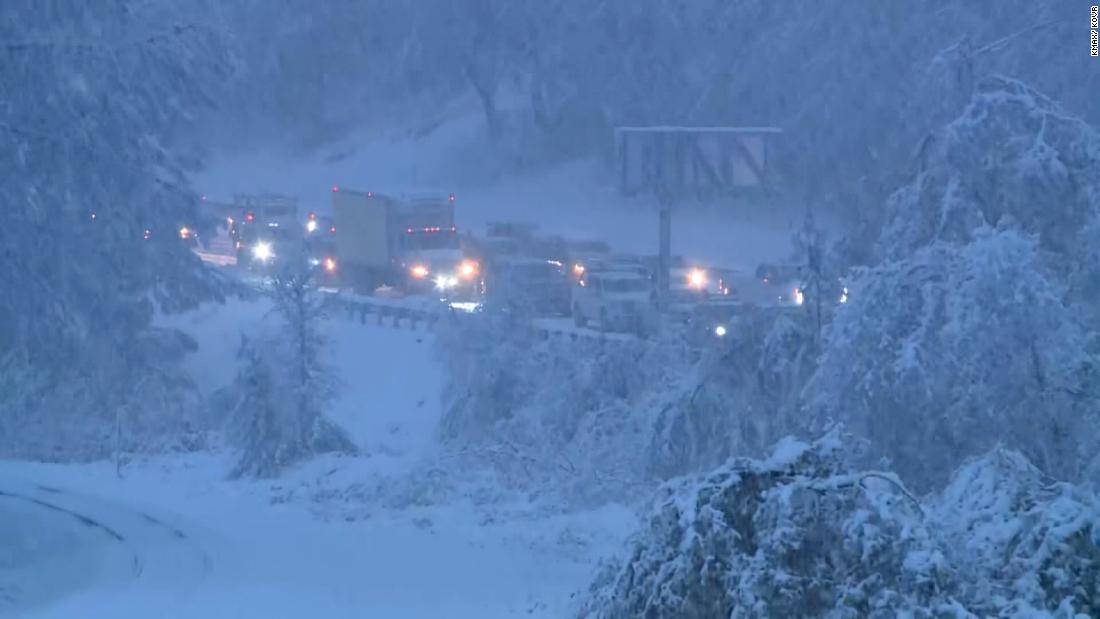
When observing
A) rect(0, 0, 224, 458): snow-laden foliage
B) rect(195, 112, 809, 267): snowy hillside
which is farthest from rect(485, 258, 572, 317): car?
rect(0, 0, 224, 458): snow-laden foliage

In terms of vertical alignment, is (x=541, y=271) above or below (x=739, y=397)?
above

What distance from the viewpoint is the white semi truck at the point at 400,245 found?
4638cm

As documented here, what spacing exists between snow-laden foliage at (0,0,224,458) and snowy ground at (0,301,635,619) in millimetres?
1963

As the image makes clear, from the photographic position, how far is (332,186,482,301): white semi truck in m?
46.4

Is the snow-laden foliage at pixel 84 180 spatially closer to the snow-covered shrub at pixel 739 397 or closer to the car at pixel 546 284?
the snow-covered shrub at pixel 739 397

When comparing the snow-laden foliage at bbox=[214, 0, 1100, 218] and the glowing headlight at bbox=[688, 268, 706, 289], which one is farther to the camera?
the snow-laden foliage at bbox=[214, 0, 1100, 218]

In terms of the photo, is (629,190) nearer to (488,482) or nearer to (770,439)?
(488,482)

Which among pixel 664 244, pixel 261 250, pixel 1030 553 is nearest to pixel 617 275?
pixel 664 244

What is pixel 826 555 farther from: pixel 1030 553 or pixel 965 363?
pixel 965 363

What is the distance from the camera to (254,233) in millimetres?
54594

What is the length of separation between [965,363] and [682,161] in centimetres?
2701

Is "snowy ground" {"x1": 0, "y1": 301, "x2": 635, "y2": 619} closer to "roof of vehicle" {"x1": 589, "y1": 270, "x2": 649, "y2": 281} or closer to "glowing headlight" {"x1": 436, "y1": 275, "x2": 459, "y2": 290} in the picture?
"roof of vehicle" {"x1": 589, "y1": 270, "x2": 649, "y2": 281}

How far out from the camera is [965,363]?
11641mm

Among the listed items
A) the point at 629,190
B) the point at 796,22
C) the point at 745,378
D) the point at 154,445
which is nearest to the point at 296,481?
the point at 154,445
